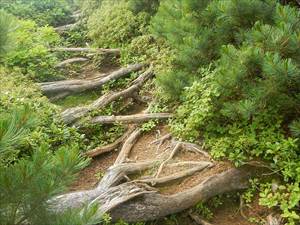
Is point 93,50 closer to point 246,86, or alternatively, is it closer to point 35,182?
point 246,86

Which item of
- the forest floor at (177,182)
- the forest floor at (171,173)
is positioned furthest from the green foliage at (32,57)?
the forest floor at (177,182)

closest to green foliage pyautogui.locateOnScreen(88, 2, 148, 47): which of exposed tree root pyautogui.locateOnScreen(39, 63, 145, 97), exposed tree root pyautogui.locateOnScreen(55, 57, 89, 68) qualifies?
exposed tree root pyautogui.locateOnScreen(55, 57, 89, 68)

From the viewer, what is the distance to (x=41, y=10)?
40.6 feet

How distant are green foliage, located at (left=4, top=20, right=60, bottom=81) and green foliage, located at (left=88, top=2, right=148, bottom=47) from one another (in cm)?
143

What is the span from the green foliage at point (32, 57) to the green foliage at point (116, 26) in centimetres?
143

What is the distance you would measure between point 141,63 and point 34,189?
20.9 feet

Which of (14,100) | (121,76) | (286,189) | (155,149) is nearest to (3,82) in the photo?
(14,100)

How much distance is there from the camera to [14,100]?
6098mm

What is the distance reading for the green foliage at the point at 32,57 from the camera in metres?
8.20

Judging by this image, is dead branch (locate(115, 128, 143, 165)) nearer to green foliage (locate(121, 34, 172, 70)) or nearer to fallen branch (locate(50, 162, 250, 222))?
fallen branch (locate(50, 162, 250, 222))

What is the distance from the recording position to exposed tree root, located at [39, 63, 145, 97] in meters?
7.93

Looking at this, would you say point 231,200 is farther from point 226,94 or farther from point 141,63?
point 141,63

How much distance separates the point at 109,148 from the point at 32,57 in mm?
3389

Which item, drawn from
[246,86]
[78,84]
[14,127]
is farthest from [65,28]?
[14,127]
